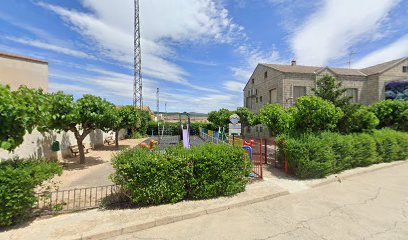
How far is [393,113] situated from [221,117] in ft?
54.6

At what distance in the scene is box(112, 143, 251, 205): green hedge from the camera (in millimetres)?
4734

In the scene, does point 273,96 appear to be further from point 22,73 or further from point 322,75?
point 22,73

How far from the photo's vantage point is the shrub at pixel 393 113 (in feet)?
40.7

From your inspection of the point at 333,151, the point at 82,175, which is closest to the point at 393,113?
the point at 333,151

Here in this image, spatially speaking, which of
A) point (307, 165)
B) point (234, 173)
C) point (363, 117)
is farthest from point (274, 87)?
point (234, 173)

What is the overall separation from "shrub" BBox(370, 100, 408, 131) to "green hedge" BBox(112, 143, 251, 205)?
12.1m

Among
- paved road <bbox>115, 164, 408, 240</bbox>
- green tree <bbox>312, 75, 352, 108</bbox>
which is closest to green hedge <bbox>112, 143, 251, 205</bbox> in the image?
paved road <bbox>115, 164, 408, 240</bbox>

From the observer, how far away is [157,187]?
480 centimetres

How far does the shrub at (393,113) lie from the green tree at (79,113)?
52.2 feet

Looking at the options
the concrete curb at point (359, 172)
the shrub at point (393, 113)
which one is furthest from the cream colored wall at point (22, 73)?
the shrub at point (393, 113)

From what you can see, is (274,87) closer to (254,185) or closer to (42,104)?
(254,185)

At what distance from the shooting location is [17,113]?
3855mm

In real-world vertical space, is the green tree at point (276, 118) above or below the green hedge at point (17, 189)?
above

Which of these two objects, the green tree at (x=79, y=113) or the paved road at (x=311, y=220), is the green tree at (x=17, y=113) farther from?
the green tree at (x=79, y=113)
